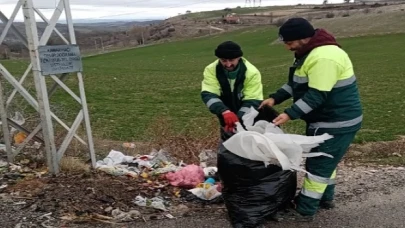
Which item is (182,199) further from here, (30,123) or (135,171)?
(30,123)

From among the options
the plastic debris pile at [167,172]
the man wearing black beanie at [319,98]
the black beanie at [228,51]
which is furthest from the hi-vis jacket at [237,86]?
the plastic debris pile at [167,172]

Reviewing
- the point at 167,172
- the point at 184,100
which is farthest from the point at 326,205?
the point at 184,100

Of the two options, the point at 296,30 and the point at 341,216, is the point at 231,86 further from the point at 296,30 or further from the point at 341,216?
the point at 341,216

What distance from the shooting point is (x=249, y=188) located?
4.46m

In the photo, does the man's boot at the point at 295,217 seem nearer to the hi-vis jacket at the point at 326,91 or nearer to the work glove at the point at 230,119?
the hi-vis jacket at the point at 326,91

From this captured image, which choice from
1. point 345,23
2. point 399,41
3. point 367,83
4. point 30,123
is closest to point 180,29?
point 345,23

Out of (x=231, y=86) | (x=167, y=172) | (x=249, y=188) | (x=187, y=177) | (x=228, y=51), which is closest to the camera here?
(x=249, y=188)

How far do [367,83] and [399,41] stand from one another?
2292 cm

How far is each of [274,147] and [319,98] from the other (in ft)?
1.83

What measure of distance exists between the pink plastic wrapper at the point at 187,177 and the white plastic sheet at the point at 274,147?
3.61ft

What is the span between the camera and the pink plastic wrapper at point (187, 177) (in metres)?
5.43

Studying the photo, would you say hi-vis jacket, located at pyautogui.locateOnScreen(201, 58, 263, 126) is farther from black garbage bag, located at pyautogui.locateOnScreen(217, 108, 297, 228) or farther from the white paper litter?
the white paper litter

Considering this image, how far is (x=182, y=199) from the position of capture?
516 cm

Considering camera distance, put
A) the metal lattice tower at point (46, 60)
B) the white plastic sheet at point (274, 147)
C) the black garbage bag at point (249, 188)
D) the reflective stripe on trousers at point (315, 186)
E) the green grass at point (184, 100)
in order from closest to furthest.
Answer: the white plastic sheet at point (274, 147), the black garbage bag at point (249, 188), the reflective stripe on trousers at point (315, 186), the metal lattice tower at point (46, 60), the green grass at point (184, 100)
